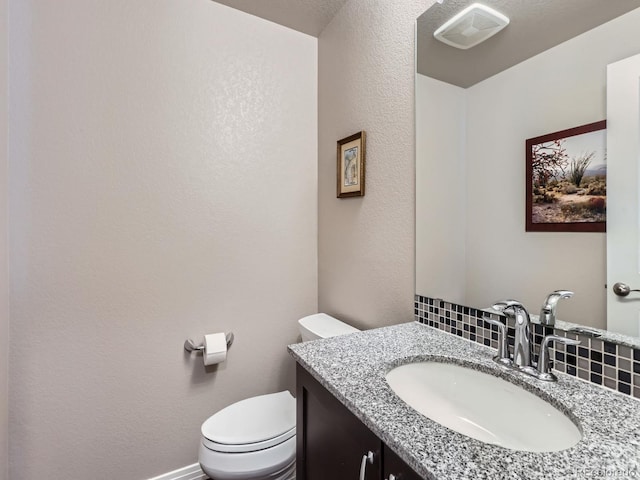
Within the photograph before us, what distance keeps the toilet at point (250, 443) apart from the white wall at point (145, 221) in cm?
34

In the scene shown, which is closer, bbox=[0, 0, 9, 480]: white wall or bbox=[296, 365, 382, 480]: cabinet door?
bbox=[296, 365, 382, 480]: cabinet door

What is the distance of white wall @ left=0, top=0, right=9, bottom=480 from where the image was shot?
4.08 ft

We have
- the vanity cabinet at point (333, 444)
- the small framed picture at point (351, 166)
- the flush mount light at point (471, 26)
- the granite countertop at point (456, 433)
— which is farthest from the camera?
the small framed picture at point (351, 166)

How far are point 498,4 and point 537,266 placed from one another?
2.79 ft

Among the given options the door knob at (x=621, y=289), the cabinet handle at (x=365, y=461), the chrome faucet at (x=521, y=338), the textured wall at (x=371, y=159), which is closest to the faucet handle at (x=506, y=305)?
the chrome faucet at (x=521, y=338)

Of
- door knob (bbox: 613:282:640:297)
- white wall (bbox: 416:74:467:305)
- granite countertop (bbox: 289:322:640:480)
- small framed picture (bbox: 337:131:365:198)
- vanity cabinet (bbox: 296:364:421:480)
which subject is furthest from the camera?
small framed picture (bbox: 337:131:365:198)

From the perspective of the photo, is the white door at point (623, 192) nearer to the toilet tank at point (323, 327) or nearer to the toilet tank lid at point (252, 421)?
the toilet tank at point (323, 327)

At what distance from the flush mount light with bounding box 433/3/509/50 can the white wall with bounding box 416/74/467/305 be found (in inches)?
5.7

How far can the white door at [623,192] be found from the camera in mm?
732

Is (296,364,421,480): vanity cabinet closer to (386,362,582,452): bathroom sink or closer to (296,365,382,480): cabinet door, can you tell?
(296,365,382,480): cabinet door

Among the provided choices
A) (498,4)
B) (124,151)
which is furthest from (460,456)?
(124,151)

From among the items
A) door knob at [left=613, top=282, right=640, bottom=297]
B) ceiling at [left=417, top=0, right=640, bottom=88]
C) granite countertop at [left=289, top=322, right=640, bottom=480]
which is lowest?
granite countertop at [left=289, top=322, right=640, bottom=480]

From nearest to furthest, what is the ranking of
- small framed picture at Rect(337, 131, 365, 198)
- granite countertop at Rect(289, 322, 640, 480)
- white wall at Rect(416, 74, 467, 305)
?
granite countertop at Rect(289, 322, 640, 480), white wall at Rect(416, 74, 467, 305), small framed picture at Rect(337, 131, 365, 198)

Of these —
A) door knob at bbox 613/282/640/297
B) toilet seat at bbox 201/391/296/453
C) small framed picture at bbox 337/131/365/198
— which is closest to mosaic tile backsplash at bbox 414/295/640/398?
door knob at bbox 613/282/640/297
